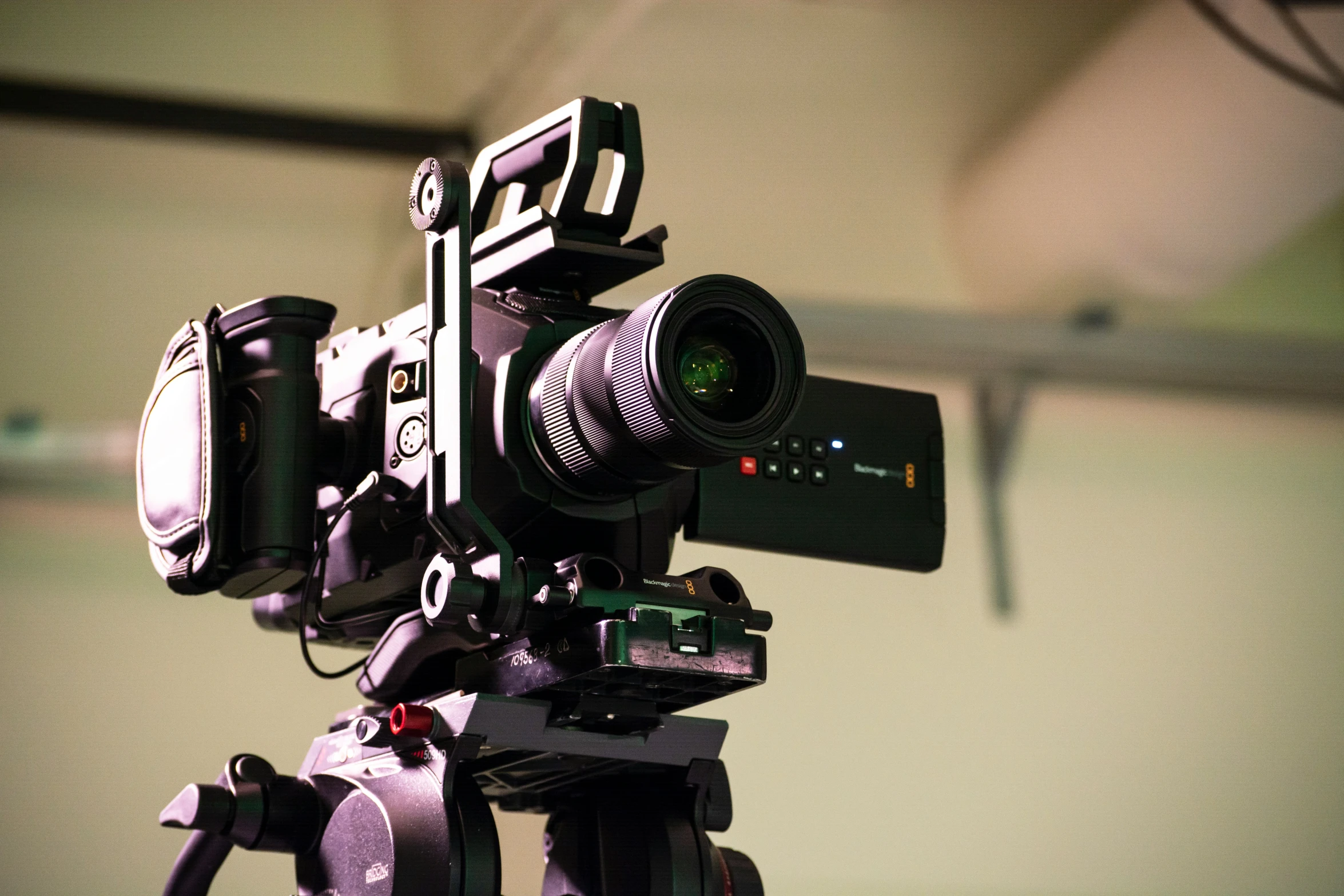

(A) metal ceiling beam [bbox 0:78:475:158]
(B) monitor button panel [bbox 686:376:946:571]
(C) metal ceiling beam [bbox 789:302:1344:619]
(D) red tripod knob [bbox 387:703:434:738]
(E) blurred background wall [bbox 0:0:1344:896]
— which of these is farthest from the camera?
(C) metal ceiling beam [bbox 789:302:1344:619]

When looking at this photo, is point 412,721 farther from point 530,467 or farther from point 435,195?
point 435,195

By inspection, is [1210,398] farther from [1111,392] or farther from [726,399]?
[726,399]

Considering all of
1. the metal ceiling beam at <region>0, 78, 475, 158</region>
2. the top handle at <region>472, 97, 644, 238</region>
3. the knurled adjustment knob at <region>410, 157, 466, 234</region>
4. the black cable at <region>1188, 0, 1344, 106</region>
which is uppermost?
the metal ceiling beam at <region>0, 78, 475, 158</region>

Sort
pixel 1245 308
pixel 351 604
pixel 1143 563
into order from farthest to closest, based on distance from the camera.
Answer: pixel 1245 308
pixel 1143 563
pixel 351 604

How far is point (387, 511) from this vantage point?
43.6 inches

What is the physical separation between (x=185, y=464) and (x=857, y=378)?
7.35ft

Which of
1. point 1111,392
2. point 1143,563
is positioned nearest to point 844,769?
point 1143,563

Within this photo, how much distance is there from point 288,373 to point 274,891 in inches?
72.6

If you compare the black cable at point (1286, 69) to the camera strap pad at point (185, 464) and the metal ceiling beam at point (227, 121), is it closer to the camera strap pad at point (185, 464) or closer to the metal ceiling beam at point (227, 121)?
the metal ceiling beam at point (227, 121)

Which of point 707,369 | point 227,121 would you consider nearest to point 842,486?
point 707,369

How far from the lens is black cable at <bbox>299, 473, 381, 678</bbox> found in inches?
42.8

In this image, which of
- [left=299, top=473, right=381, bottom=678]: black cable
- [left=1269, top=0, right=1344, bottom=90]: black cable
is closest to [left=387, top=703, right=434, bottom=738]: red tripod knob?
[left=299, top=473, right=381, bottom=678]: black cable

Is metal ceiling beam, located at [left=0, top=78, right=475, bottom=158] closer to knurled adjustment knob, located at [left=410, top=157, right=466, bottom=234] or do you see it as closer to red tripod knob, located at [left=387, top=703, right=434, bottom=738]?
knurled adjustment knob, located at [left=410, top=157, right=466, bottom=234]

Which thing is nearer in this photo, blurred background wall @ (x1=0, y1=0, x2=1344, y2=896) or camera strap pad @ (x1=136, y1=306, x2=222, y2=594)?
camera strap pad @ (x1=136, y1=306, x2=222, y2=594)
